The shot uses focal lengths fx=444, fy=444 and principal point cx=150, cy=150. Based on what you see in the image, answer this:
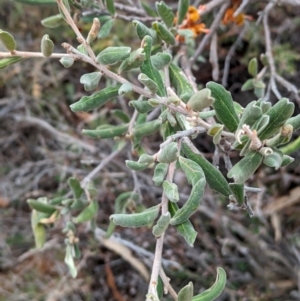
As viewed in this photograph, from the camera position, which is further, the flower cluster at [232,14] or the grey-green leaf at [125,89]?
the flower cluster at [232,14]

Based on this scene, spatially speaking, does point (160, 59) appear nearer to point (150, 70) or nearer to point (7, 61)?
point (150, 70)

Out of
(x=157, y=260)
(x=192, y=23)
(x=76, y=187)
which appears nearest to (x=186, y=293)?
(x=157, y=260)

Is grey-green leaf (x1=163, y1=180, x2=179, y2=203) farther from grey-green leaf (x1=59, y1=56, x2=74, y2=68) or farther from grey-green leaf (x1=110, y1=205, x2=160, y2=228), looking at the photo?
grey-green leaf (x1=59, y1=56, x2=74, y2=68)

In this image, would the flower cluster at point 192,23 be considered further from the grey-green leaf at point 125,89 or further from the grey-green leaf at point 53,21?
the grey-green leaf at point 125,89

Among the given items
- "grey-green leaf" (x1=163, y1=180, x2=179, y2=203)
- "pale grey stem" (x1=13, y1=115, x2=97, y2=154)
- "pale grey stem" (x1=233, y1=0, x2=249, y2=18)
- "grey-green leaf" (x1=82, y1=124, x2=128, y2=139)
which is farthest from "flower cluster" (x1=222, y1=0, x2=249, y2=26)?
"pale grey stem" (x1=13, y1=115, x2=97, y2=154)

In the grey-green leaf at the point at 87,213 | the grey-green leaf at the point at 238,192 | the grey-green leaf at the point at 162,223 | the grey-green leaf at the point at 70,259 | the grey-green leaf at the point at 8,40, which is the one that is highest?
the grey-green leaf at the point at 8,40

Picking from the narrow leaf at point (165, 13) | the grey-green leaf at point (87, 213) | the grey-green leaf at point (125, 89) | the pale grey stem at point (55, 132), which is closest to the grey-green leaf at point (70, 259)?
the grey-green leaf at point (87, 213)
